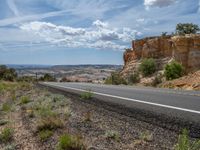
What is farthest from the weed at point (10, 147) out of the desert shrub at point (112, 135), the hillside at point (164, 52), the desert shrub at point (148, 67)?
the desert shrub at point (148, 67)

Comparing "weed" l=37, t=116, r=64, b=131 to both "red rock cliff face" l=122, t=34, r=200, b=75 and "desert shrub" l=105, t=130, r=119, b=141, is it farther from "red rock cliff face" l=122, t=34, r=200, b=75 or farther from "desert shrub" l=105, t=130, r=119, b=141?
"red rock cliff face" l=122, t=34, r=200, b=75

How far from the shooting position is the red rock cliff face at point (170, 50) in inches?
2231

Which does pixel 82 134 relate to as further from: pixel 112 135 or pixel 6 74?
pixel 6 74

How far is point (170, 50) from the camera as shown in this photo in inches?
2630

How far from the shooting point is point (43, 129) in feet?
31.6

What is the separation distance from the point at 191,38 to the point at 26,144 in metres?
51.7

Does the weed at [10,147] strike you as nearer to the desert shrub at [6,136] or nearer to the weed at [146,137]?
the desert shrub at [6,136]

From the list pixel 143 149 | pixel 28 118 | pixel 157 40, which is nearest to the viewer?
pixel 143 149

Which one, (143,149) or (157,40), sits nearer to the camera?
(143,149)

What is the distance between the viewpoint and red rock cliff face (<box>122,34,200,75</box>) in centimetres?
5666

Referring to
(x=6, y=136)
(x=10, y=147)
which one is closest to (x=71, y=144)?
(x=10, y=147)

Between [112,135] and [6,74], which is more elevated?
[112,135]

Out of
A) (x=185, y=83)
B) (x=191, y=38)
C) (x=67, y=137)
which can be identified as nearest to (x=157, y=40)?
(x=191, y=38)

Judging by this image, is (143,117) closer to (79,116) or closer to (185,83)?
(79,116)
